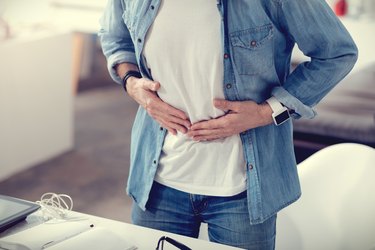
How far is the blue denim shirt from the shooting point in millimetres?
1528

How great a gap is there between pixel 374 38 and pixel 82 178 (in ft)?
7.95

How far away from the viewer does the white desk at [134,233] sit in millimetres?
1553

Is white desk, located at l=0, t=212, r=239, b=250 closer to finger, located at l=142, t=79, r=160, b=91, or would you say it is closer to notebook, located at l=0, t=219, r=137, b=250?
notebook, located at l=0, t=219, r=137, b=250

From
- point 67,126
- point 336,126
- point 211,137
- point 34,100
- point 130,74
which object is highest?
point 130,74

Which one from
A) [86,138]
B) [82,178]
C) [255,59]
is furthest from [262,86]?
[86,138]

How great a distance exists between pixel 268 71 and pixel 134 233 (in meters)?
0.52

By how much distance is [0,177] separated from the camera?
3.95 meters

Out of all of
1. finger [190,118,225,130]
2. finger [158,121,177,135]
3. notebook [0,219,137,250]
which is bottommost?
notebook [0,219,137,250]

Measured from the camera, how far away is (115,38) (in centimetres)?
187

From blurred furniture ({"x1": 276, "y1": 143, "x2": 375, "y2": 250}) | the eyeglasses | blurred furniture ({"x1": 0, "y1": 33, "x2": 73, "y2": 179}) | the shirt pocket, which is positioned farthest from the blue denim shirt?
blurred furniture ({"x1": 0, "y1": 33, "x2": 73, "y2": 179})

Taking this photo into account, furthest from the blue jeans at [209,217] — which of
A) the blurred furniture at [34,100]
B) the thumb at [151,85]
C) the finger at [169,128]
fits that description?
the blurred furniture at [34,100]

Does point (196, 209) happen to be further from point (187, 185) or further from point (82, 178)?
point (82, 178)

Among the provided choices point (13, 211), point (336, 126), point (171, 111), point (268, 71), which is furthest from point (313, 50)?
point (336, 126)

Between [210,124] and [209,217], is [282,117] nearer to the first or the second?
[210,124]
